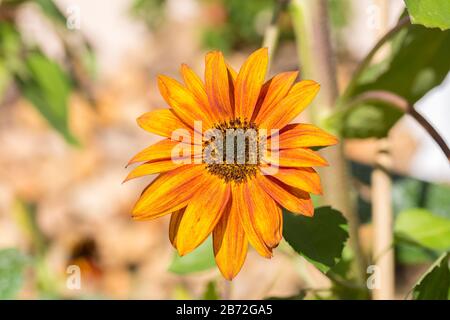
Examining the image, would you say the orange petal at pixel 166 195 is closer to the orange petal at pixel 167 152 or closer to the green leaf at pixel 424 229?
the orange petal at pixel 167 152

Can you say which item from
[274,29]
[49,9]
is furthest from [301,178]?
[49,9]

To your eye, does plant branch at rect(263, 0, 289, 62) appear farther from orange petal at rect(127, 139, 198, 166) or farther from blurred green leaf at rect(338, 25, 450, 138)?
orange petal at rect(127, 139, 198, 166)

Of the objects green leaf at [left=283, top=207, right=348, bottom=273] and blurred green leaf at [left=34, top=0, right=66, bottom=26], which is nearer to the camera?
green leaf at [left=283, top=207, right=348, bottom=273]

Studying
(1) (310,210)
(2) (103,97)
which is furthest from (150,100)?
(1) (310,210)

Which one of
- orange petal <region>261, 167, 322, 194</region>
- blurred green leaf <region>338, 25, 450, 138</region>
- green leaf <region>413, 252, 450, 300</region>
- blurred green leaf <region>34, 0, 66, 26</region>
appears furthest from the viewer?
blurred green leaf <region>34, 0, 66, 26</region>

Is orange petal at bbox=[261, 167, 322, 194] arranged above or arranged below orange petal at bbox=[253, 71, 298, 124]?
below

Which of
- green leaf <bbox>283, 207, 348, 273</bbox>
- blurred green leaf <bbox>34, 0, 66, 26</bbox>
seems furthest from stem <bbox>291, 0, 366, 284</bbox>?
blurred green leaf <bbox>34, 0, 66, 26</bbox>

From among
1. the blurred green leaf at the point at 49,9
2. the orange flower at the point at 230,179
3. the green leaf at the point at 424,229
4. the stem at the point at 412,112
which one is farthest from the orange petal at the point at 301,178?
the blurred green leaf at the point at 49,9
